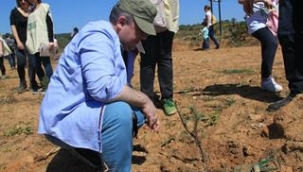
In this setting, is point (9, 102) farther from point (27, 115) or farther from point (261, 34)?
point (261, 34)

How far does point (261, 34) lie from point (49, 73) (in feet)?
10.4

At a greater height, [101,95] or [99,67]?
[99,67]

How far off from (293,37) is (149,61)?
1278 mm

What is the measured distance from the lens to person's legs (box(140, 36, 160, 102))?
4477mm

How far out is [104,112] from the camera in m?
2.90

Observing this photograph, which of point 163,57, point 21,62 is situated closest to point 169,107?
point 163,57

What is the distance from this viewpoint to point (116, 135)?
116 inches

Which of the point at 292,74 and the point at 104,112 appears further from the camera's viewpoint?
the point at 292,74

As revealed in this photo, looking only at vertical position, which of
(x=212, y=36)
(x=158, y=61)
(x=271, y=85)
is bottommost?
(x=212, y=36)

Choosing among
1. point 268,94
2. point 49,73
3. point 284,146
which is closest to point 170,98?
point 268,94

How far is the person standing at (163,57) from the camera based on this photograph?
4496 millimetres

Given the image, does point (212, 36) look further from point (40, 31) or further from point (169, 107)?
point (169, 107)

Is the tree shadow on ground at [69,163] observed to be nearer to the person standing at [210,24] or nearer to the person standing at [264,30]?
the person standing at [264,30]

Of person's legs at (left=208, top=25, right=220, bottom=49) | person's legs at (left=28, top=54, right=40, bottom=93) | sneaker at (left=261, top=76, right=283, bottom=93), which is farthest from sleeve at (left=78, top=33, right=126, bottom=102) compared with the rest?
person's legs at (left=208, top=25, right=220, bottom=49)
